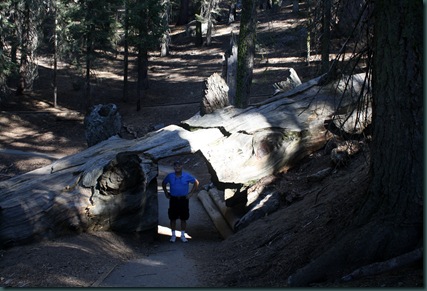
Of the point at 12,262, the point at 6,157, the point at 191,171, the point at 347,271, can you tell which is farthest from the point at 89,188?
the point at 6,157

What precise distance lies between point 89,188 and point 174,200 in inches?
78.8

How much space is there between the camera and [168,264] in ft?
32.7

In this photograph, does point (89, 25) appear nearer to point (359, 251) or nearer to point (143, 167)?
point (143, 167)

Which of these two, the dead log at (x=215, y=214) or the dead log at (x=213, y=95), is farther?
the dead log at (x=213, y=95)

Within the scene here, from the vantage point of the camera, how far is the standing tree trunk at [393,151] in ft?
19.7

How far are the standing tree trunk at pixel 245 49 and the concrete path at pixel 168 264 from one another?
19.2 ft

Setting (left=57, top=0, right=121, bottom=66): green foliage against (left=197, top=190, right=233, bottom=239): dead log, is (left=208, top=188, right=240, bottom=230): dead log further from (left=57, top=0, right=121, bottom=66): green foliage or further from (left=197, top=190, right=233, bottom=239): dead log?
(left=57, top=0, right=121, bottom=66): green foliage

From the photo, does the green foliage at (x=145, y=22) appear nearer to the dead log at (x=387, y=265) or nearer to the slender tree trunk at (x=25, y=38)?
the slender tree trunk at (x=25, y=38)

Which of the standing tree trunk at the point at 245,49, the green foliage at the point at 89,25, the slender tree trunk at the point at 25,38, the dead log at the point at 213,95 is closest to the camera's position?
the dead log at the point at 213,95

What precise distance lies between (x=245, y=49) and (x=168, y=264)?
35.0 ft

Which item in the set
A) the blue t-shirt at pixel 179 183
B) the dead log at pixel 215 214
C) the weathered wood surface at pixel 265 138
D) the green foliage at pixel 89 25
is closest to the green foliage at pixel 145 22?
the green foliage at pixel 89 25

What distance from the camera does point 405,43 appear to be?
5992mm

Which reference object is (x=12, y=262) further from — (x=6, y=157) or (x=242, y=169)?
(x=6, y=157)

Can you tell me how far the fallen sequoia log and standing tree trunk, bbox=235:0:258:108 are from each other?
5844 millimetres
